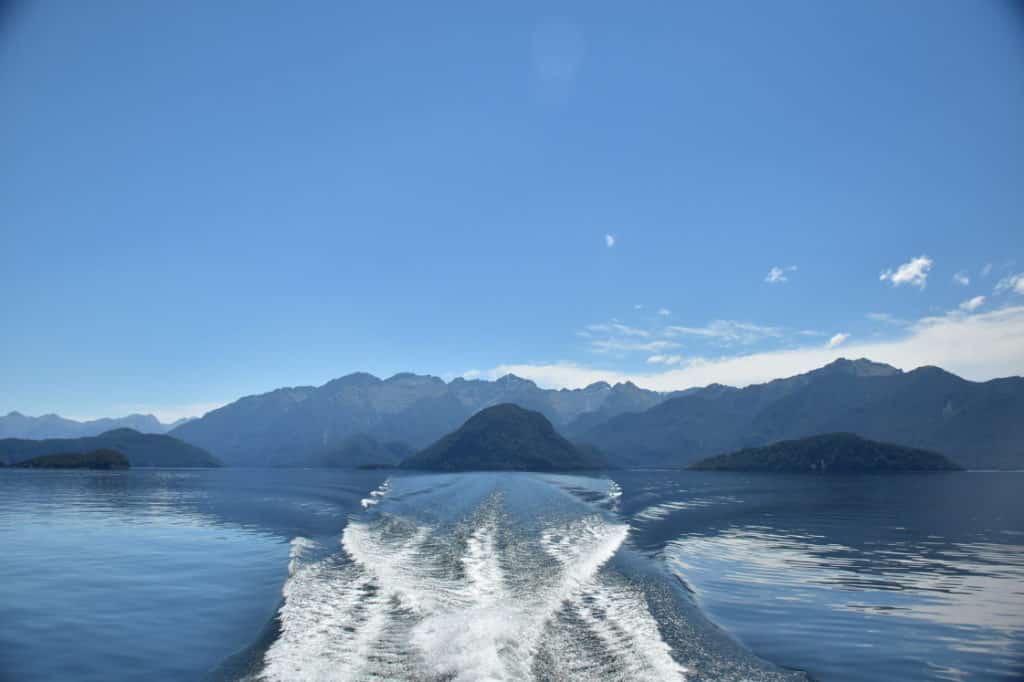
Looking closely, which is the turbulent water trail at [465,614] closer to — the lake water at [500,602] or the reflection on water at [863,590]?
the lake water at [500,602]

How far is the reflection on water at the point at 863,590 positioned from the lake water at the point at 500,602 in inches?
6.2

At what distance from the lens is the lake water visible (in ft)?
64.4

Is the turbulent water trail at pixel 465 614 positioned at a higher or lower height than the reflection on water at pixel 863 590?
higher

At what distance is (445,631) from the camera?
21.7m

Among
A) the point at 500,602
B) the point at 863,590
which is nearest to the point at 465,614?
the point at 500,602

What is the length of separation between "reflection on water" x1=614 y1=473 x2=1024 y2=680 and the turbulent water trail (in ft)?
19.0

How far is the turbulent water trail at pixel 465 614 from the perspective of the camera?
1839cm

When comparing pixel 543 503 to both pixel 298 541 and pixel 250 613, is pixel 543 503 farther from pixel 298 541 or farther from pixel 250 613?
pixel 250 613

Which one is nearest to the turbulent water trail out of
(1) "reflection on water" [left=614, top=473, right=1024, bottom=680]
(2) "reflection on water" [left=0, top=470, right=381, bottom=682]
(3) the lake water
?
(3) the lake water

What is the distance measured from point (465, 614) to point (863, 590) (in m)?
24.2

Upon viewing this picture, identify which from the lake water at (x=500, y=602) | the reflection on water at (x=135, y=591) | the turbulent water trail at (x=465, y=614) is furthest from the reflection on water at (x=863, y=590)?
the reflection on water at (x=135, y=591)

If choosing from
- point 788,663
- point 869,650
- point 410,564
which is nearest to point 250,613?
point 410,564

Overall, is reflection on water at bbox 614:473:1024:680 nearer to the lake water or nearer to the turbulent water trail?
the lake water

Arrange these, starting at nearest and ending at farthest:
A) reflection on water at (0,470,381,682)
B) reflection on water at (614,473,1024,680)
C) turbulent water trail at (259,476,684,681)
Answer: turbulent water trail at (259,476,684,681)
reflection on water at (0,470,381,682)
reflection on water at (614,473,1024,680)
